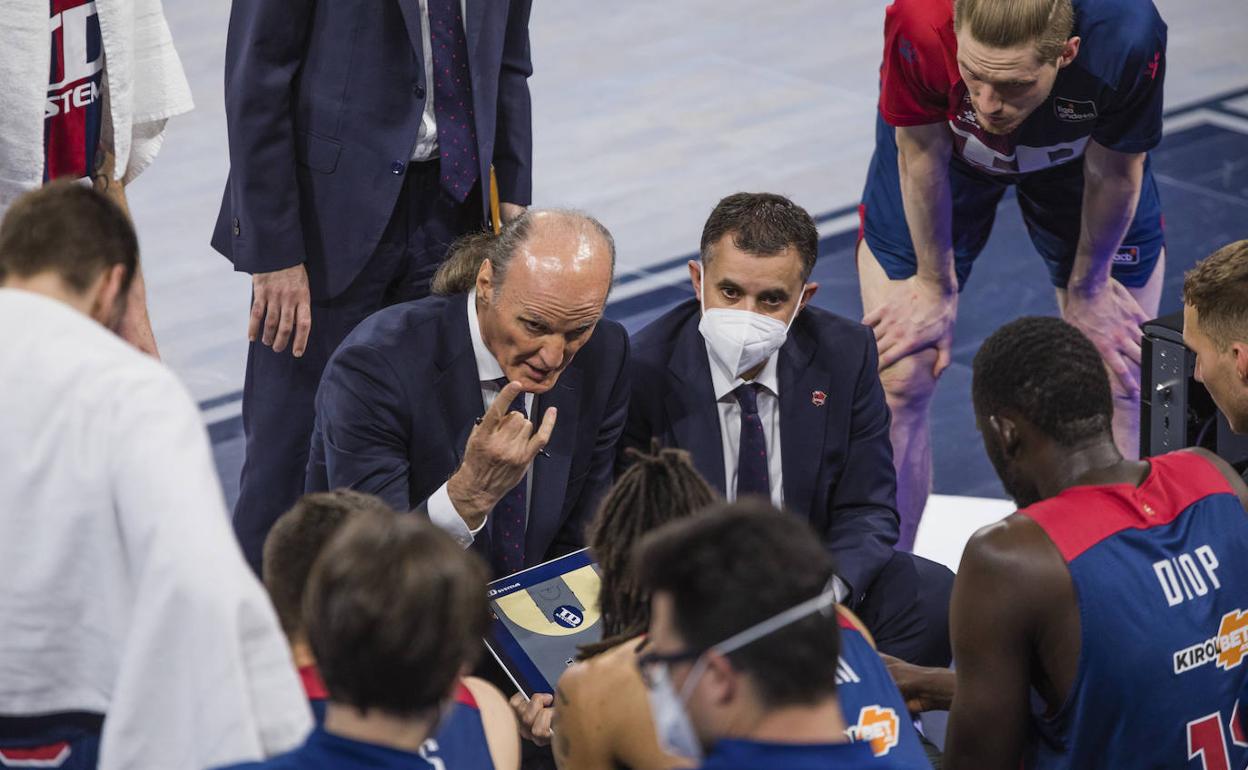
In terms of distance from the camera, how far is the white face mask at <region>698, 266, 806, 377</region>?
3.76m

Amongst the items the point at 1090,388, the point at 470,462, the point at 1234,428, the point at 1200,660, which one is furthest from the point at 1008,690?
the point at 470,462

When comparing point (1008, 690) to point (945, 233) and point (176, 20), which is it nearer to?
point (945, 233)

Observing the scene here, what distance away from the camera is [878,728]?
2.69m

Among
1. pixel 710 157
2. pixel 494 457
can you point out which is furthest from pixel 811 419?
pixel 710 157

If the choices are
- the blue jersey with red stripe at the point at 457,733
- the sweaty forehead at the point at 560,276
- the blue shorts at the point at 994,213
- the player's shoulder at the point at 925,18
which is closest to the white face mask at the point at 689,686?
the blue jersey with red stripe at the point at 457,733

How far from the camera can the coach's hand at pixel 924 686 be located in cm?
329

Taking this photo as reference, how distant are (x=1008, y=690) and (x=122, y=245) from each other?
1532 mm

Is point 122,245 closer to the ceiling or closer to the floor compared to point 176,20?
closer to the ceiling

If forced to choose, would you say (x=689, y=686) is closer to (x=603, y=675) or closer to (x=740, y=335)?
(x=603, y=675)

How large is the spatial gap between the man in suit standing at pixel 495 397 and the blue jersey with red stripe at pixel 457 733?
964 millimetres

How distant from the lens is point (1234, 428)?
3281 millimetres

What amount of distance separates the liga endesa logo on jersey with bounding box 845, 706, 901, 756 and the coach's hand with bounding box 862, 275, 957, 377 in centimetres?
224

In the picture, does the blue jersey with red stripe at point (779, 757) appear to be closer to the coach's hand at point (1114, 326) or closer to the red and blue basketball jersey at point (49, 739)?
the red and blue basketball jersey at point (49, 739)

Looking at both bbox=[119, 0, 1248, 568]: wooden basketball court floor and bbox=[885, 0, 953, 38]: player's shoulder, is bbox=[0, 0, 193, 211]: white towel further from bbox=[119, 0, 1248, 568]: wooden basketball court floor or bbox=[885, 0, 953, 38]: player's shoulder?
bbox=[885, 0, 953, 38]: player's shoulder
